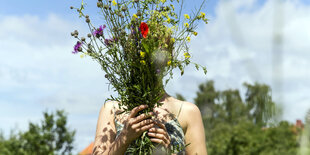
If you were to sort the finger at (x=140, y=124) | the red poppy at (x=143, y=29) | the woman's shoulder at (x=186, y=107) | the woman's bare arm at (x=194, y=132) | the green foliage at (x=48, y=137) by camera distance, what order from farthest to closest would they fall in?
the green foliage at (x=48, y=137), the woman's shoulder at (x=186, y=107), the woman's bare arm at (x=194, y=132), the finger at (x=140, y=124), the red poppy at (x=143, y=29)

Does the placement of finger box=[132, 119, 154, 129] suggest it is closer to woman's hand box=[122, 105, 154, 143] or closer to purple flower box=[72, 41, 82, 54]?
woman's hand box=[122, 105, 154, 143]

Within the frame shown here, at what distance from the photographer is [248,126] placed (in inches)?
853

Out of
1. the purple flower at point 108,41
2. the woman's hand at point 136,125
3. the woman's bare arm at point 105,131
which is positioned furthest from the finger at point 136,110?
the purple flower at point 108,41

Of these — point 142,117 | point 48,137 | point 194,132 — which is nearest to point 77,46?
point 142,117

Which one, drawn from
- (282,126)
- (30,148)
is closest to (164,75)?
(282,126)

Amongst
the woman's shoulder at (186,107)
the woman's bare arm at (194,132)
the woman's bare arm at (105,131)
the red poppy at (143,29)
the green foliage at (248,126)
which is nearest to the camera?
the green foliage at (248,126)

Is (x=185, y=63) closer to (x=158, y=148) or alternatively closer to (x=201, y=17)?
(x=201, y=17)

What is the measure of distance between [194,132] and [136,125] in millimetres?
730

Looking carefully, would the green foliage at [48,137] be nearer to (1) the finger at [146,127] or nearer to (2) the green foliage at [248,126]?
(2) the green foliage at [248,126]

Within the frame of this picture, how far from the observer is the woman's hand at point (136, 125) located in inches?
97.7

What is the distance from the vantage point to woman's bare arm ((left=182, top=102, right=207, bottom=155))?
292 cm

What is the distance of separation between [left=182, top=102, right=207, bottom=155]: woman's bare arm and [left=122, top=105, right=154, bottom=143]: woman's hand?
0.59m

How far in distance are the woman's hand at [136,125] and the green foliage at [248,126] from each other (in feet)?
1.81

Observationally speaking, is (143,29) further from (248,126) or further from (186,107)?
(248,126)
